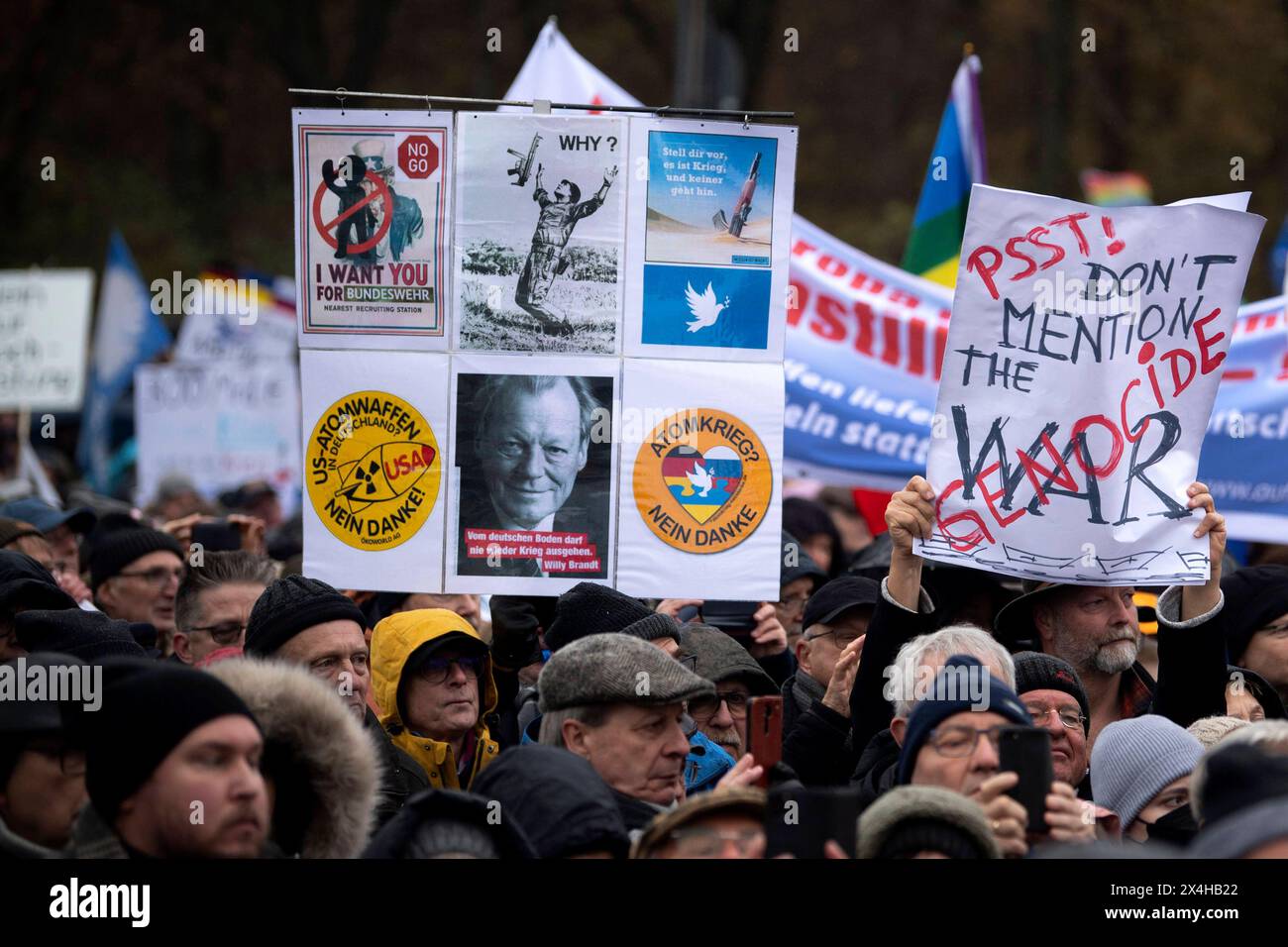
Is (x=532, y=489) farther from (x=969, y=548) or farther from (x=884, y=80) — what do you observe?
(x=884, y=80)

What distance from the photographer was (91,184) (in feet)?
70.7

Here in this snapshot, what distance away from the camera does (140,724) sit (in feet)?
10.7

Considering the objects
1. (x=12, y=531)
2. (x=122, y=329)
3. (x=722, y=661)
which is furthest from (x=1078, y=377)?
(x=122, y=329)

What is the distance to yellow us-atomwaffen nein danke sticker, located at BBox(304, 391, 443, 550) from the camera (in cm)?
545

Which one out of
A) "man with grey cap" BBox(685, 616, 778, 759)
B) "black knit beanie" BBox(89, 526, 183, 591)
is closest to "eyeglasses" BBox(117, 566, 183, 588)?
"black knit beanie" BBox(89, 526, 183, 591)

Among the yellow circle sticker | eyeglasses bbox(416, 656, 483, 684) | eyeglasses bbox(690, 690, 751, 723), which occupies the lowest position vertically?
eyeglasses bbox(690, 690, 751, 723)

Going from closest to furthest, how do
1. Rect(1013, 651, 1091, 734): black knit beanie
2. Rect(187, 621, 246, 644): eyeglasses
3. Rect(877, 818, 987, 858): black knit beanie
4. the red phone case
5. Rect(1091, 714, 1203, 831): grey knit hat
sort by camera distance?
Rect(877, 818, 987, 858): black knit beanie → the red phone case → Rect(1091, 714, 1203, 831): grey knit hat → Rect(1013, 651, 1091, 734): black knit beanie → Rect(187, 621, 246, 644): eyeglasses

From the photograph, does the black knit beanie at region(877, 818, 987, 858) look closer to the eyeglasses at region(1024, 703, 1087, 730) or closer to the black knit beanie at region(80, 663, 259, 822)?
the black knit beanie at region(80, 663, 259, 822)

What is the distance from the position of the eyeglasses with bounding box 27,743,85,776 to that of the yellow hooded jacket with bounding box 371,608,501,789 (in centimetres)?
127

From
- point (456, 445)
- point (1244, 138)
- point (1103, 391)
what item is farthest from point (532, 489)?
point (1244, 138)
